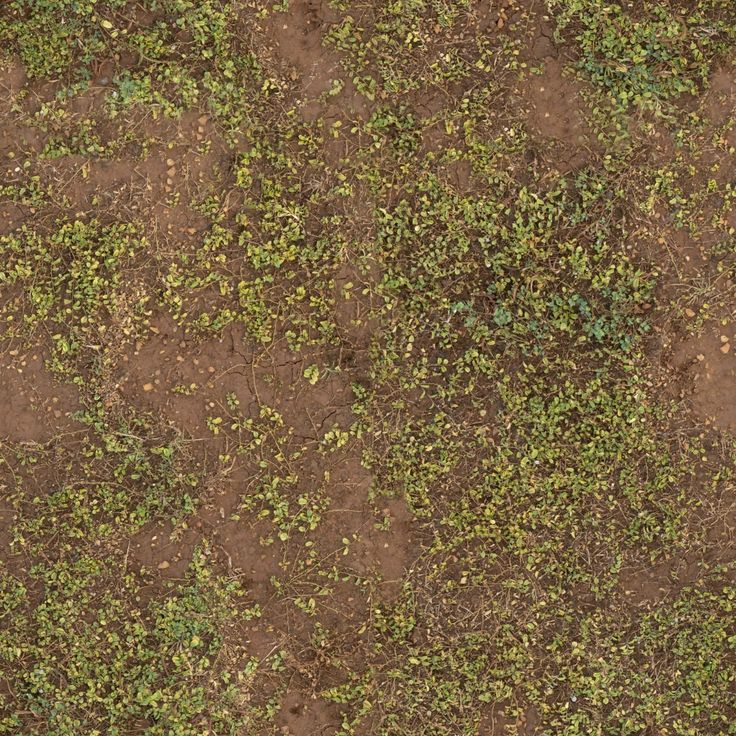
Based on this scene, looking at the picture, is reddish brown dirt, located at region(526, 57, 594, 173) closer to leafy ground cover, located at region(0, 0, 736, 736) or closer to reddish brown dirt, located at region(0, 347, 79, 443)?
leafy ground cover, located at region(0, 0, 736, 736)

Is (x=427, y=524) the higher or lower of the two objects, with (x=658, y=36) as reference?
lower

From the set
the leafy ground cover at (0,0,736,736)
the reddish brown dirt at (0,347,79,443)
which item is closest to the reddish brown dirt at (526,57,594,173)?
the leafy ground cover at (0,0,736,736)

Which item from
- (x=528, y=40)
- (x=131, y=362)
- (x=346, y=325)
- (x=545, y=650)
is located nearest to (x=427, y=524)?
(x=545, y=650)

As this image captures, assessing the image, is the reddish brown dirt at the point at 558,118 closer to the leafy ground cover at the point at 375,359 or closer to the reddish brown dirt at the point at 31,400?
the leafy ground cover at the point at 375,359

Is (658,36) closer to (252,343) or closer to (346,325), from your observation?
(346,325)

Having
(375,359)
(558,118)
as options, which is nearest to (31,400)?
(375,359)

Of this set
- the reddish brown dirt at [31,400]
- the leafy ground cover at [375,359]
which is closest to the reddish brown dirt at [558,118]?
the leafy ground cover at [375,359]

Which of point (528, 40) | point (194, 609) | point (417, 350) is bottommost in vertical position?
point (194, 609)

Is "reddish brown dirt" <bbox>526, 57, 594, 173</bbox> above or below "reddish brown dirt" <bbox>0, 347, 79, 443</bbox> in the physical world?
above
